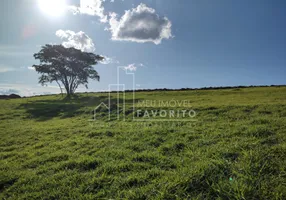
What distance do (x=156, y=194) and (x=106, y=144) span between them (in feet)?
13.8

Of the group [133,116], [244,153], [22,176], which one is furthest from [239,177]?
[133,116]

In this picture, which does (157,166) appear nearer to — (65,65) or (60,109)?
(60,109)

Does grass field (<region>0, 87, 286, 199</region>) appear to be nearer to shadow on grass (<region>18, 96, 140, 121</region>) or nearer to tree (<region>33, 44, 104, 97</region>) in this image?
shadow on grass (<region>18, 96, 140, 121</region>)

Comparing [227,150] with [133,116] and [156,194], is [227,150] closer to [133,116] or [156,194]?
[156,194]

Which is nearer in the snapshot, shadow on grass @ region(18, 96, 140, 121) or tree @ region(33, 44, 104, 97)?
shadow on grass @ region(18, 96, 140, 121)

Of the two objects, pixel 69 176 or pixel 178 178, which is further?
pixel 69 176

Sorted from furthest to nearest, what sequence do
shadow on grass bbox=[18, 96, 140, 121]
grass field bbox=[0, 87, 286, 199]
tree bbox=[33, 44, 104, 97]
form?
tree bbox=[33, 44, 104, 97] → shadow on grass bbox=[18, 96, 140, 121] → grass field bbox=[0, 87, 286, 199]

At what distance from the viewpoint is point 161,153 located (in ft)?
21.2

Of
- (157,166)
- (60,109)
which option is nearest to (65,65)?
(60,109)

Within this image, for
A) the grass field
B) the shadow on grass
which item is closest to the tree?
the shadow on grass

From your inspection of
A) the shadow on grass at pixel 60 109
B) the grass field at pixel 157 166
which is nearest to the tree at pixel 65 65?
the shadow on grass at pixel 60 109

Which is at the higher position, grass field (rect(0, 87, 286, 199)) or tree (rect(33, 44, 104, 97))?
tree (rect(33, 44, 104, 97))

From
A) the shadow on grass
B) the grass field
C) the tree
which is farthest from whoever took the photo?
the tree

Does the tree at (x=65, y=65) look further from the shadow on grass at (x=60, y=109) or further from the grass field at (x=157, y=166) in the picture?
the grass field at (x=157, y=166)
